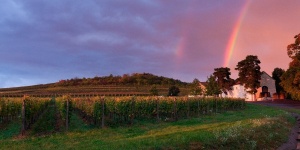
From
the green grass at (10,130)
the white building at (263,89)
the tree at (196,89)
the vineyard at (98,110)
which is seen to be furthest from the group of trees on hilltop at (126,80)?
the green grass at (10,130)

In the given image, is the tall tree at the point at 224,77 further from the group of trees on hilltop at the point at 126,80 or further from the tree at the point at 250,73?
the group of trees on hilltop at the point at 126,80

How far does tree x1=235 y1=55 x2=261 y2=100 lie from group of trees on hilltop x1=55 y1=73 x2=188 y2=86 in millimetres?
45283

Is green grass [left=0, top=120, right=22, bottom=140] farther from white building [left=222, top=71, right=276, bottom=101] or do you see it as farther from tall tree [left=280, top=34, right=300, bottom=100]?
white building [left=222, top=71, right=276, bottom=101]

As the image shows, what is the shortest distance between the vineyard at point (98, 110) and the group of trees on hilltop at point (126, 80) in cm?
9015

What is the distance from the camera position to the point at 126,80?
5276 inches

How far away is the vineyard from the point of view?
2511cm

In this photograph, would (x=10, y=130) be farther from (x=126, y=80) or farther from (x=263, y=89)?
(x=126, y=80)

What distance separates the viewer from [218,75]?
340ft

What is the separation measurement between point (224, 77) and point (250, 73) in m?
14.1

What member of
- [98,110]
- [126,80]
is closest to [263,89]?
[126,80]

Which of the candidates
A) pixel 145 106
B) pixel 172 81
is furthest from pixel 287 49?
pixel 172 81

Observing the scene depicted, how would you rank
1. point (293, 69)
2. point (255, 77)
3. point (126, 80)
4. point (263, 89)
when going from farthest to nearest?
point (126, 80)
point (263, 89)
point (255, 77)
point (293, 69)

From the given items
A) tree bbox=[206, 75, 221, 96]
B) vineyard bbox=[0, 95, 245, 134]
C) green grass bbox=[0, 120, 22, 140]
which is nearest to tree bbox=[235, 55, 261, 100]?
tree bbox=[206, 75, 221, 96]

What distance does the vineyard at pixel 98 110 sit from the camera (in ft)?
82.4
